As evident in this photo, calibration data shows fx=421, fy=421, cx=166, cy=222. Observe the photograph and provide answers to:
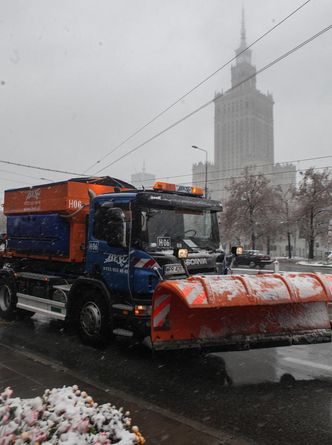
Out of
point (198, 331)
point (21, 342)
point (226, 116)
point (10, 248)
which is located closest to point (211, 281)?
point (198, 331)

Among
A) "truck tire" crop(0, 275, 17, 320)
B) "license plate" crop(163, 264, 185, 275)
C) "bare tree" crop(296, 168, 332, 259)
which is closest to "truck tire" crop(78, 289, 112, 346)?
"license plate" crop(163, 264, 185, 275)

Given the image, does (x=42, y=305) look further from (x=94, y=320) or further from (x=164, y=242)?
(x=164, y=242)

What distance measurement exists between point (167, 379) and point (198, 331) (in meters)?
0.77

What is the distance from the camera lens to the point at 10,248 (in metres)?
10.1

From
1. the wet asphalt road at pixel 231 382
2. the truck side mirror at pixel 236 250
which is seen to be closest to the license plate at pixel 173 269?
the wet asphalt road at pixel 231 382

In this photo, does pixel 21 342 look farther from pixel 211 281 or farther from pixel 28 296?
pixel 211 281

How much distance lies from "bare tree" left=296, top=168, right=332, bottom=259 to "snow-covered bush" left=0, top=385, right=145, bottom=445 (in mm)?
42992

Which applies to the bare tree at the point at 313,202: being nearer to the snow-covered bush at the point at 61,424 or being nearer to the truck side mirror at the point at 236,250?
the truck side mirror at the point at 236,250

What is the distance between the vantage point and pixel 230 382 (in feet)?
18.2

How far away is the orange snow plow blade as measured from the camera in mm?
5199

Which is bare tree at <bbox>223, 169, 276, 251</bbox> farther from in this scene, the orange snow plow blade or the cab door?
the orange snow plow blade

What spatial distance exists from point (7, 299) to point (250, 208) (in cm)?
3953

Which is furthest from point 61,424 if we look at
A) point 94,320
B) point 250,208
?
point 250,208

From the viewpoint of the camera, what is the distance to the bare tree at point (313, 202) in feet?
141
